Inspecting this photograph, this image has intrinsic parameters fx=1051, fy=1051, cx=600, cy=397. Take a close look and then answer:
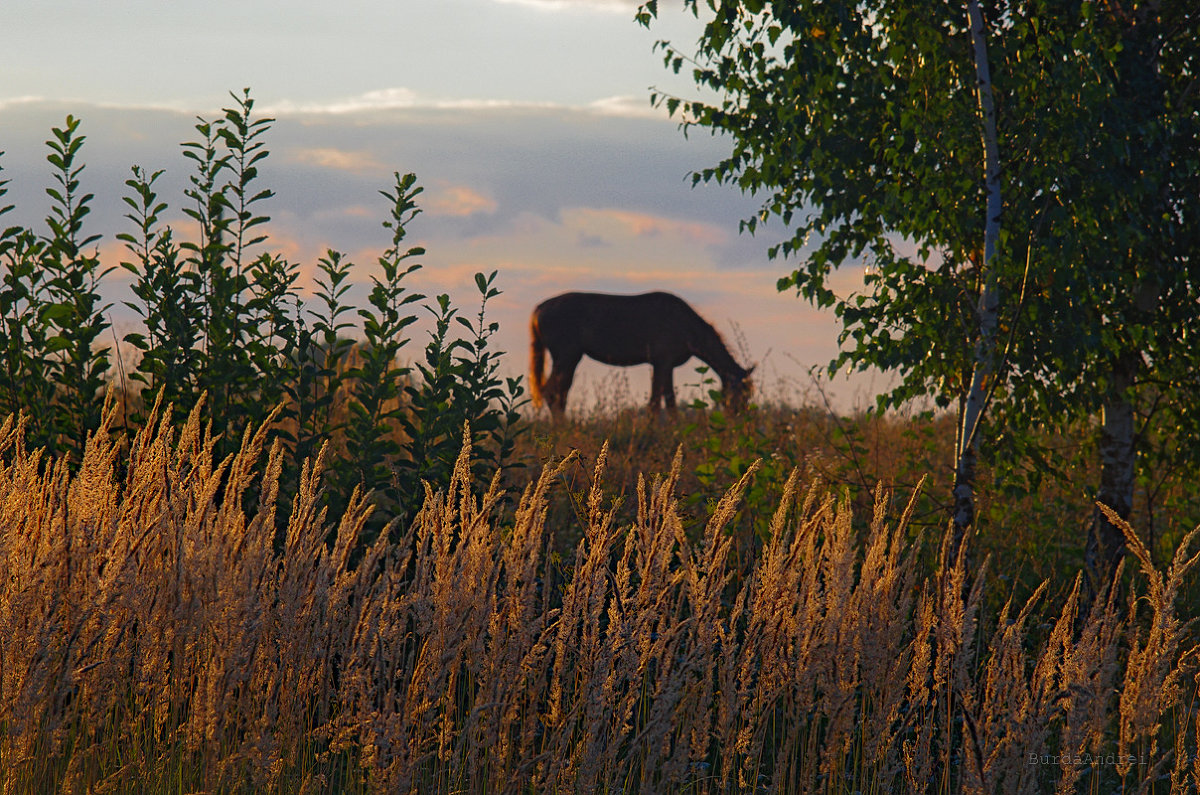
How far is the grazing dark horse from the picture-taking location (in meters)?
18.2

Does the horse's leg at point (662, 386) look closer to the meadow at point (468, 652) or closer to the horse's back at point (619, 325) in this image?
the horse's back at point (619, 325)

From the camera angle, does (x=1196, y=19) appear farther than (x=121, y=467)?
Yes

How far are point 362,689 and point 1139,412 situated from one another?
6926 mm

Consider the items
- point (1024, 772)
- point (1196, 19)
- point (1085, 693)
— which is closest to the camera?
point (1085, 693)

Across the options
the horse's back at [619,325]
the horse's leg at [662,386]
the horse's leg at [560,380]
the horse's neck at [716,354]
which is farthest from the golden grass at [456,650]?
the horse's back at [619,325]

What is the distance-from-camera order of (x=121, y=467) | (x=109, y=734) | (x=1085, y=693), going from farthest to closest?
1. (x=121, y=467)
2. (x=109, y=734)
3. (x=1085, y=693)

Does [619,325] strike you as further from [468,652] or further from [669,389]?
[468,652]

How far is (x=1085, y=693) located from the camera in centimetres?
272

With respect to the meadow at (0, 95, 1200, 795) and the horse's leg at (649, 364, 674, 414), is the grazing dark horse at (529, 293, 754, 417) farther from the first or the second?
the meadow at (0, 95, 1200, 795)

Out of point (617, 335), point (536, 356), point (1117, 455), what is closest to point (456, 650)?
point (1117, 455)

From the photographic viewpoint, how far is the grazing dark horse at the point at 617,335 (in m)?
18.2

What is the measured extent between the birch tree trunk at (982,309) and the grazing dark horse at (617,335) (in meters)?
11.3

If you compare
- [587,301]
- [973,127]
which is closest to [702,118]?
[973,127]

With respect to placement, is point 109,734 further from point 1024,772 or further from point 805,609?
point 1024,772
